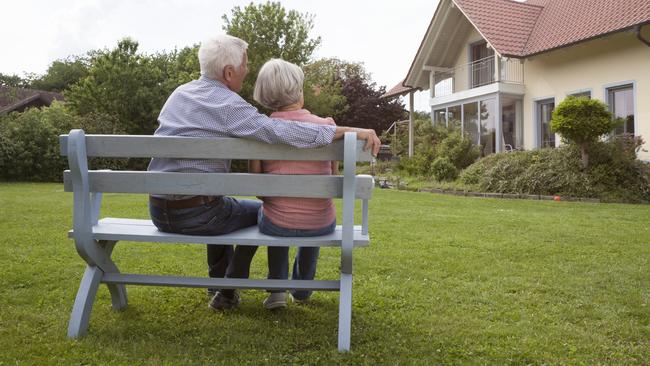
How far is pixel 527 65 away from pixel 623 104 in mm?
4071

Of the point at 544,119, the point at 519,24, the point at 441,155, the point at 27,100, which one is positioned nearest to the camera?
the point at 441,155

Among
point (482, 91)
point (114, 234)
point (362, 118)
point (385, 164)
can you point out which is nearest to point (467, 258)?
point (114, 234)

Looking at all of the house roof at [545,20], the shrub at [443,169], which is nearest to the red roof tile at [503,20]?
the house roof at [545,20]

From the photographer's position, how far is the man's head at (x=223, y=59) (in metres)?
2.89

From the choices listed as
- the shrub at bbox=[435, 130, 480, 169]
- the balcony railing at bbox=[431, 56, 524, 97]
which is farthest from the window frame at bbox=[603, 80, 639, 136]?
the shrub at bbox=[435, 130, 480, 169]

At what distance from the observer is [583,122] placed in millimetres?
13555

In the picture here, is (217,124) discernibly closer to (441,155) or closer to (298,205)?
(298,205)

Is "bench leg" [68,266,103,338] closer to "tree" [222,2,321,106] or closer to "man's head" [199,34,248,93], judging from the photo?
"man's head" [199,34,248,93]

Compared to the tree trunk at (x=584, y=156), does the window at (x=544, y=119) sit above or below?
above

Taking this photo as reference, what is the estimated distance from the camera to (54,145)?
851 inches

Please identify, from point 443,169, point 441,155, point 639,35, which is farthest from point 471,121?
point 639,35

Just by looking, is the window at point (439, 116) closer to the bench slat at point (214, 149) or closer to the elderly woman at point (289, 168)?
the elderly woman at point (289, 168)

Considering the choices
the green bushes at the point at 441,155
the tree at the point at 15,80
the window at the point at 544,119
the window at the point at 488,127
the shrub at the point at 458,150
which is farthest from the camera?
the tree at the point at 15,80

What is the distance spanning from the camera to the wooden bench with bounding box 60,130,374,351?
8.44 ft
